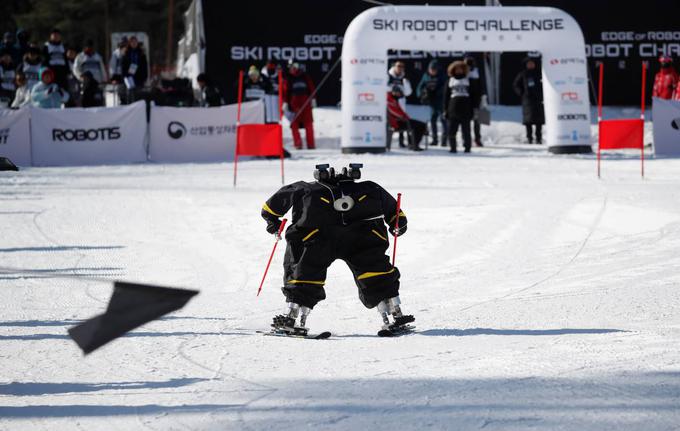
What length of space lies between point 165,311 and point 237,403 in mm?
703

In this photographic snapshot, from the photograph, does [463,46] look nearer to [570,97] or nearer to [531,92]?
[570,97]

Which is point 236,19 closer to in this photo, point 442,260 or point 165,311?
point 442,260

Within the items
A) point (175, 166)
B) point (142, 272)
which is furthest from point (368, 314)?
point (175, 166)

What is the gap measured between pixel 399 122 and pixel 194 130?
3.88m

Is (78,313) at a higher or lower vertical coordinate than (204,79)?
lower

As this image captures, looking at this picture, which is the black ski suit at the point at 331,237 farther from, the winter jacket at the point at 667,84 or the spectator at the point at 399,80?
the winter jacket at the point at 667,84

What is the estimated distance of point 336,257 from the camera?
771 cm

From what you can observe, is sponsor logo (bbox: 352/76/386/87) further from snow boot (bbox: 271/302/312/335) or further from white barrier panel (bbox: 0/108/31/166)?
snow boot (bbox: 271/302/312/335)

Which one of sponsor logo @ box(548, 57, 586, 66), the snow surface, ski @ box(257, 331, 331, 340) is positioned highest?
sponsor logo @ box(548, 57, 586, 66)

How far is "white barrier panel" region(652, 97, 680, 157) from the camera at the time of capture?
21.4m

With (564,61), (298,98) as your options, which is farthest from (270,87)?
(564,61)

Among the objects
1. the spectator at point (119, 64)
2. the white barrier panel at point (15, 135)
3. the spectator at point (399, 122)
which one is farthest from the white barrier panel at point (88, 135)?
the spectator at point (399, 122)

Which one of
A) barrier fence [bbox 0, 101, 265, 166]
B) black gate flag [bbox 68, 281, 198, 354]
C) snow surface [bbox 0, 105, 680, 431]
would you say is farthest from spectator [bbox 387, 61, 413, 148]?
black gate flag [bbox 68, 281, 198, 354]

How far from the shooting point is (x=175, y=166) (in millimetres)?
20484
